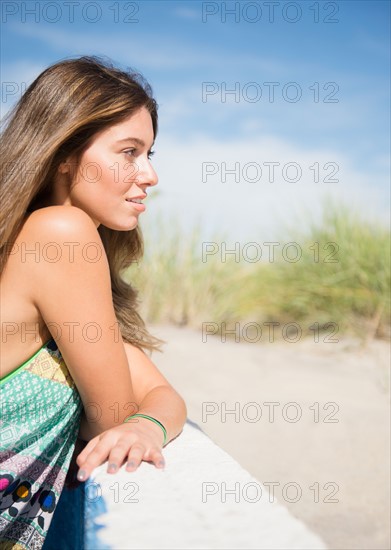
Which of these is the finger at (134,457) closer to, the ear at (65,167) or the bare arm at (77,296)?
the bare arm at (77,296)

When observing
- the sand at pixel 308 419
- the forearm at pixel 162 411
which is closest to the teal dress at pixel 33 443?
the forearm at pixel 162 411

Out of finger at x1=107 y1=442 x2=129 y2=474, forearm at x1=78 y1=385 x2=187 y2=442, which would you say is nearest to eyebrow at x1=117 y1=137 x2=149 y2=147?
forearm at x1=78 y1=385 x2=187 y2=442

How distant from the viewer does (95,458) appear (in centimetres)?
A: 151

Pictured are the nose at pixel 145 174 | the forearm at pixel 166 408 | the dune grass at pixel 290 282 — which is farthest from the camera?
the dune grass at pixel 290 282

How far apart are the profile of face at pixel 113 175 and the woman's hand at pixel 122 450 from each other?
61cm

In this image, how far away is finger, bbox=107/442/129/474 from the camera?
4.80ft

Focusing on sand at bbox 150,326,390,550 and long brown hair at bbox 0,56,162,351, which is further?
sand at bbox 150,326,390,550

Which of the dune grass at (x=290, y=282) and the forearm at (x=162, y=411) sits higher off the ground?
the forearm at (x=162, y=411)

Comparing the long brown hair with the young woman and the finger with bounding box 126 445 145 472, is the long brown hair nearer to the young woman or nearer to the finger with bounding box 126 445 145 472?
the young woman

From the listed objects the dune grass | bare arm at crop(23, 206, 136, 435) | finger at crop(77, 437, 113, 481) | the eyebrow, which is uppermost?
the eyebrow

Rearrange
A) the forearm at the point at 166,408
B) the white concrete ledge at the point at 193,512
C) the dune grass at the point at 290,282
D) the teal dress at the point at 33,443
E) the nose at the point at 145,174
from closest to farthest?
the white concrete ledge at the point at 193,512, the teal dress at the point at 33,443, the forearm at the point at 166,408, the nose at the point at 145,174, the dune grass at the point at 290,282

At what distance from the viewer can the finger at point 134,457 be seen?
147 cm

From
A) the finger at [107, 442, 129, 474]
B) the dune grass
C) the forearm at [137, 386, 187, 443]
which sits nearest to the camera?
the finger at [107, 442, 129, 474]

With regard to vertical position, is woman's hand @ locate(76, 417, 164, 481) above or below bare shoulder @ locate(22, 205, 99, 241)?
below
